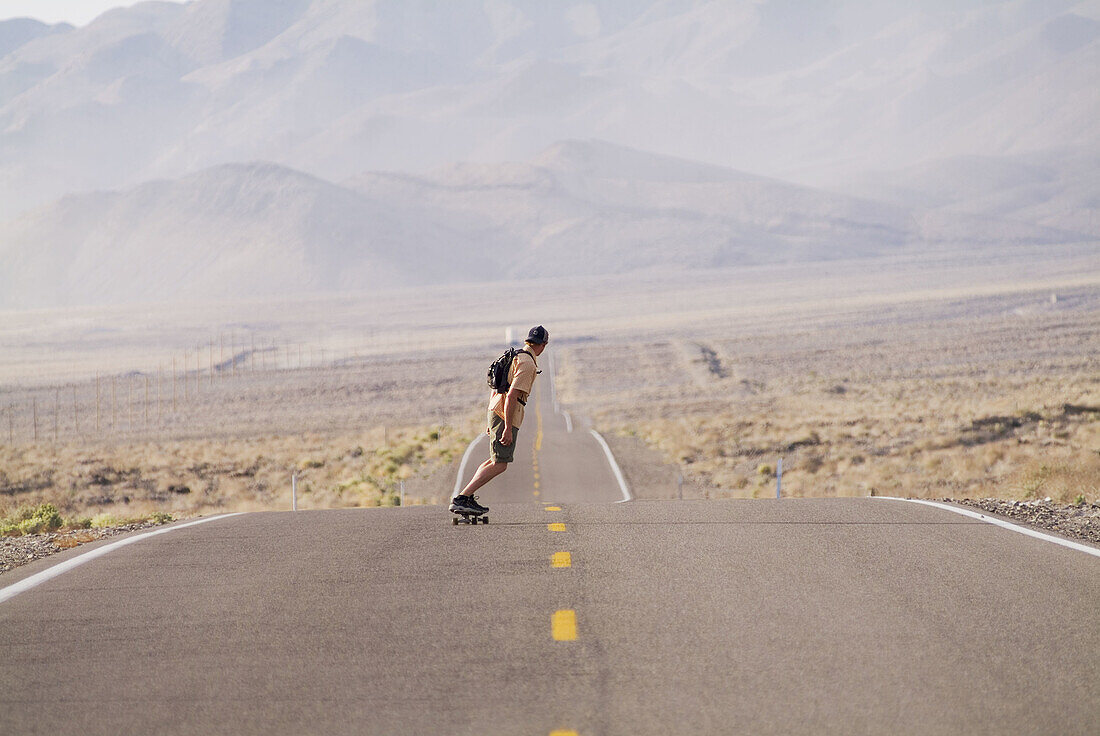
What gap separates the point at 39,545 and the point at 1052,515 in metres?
10.1

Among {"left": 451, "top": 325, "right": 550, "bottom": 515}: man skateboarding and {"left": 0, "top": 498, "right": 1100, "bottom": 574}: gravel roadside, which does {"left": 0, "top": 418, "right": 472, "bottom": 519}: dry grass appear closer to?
{"left": 0, "top": 498, "right": 1100, "bottom": 574}: gravel roadside

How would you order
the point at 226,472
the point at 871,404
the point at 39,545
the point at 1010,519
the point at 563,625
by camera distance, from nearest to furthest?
the point at 563,625, the point at 1010,519, the point at 39,545, the point at 226,472, the point at 871,404

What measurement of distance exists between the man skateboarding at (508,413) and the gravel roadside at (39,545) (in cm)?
369

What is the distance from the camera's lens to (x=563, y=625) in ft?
22.5

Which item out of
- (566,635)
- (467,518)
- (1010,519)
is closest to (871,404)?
(1010,519)

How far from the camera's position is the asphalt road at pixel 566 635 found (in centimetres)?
536

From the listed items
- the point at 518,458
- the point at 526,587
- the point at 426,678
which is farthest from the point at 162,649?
the point at 518,458

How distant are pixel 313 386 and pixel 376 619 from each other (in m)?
92.0

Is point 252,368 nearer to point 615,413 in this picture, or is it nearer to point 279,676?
point 615,413

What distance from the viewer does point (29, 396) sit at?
353 ft

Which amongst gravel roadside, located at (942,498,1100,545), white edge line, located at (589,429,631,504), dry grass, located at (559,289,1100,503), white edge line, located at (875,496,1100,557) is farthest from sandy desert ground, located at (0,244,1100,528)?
white edge line, located at (875,496,1100,557)

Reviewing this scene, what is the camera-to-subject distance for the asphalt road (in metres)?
5.36

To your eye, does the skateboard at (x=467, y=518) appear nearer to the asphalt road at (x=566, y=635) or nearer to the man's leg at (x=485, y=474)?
the man's leg at (x=485, y=474)

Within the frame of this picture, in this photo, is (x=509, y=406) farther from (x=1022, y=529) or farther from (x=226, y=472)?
(x=226, y=472)
